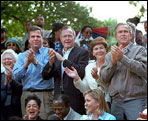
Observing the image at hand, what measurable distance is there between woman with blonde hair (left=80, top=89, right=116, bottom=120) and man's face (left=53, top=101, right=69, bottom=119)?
1.66 ft

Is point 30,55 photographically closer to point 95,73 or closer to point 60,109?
point 60,109

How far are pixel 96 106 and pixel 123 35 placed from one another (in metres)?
0.97

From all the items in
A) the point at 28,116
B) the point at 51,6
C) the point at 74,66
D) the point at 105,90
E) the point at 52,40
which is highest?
the point at 51,6

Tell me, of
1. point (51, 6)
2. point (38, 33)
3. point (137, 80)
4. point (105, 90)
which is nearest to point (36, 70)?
point (38, 33)

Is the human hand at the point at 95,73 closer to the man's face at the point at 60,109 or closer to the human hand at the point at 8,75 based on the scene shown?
the man's face at the point at 60,109

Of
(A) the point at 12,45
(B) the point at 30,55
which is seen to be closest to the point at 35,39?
(B) the point at 30,55

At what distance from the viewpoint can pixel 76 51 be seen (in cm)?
482

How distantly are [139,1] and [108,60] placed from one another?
247 inches

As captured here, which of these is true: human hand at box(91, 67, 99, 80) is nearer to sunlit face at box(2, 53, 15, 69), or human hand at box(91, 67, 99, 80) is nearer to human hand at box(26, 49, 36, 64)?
human hand at box(26, 49, 36, 64)

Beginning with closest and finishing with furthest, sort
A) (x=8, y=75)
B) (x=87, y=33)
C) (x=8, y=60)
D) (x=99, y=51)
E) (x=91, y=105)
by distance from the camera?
(x=91, y=105)
(x=99, y=51)
(x=8, y=75)
(x=8, y=60)
(x=87, y=33)

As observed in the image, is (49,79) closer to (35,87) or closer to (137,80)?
(35,87)

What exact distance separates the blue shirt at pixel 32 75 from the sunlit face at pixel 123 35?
127 cm

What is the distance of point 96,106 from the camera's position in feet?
13.5

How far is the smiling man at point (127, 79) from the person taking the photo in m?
3.92
